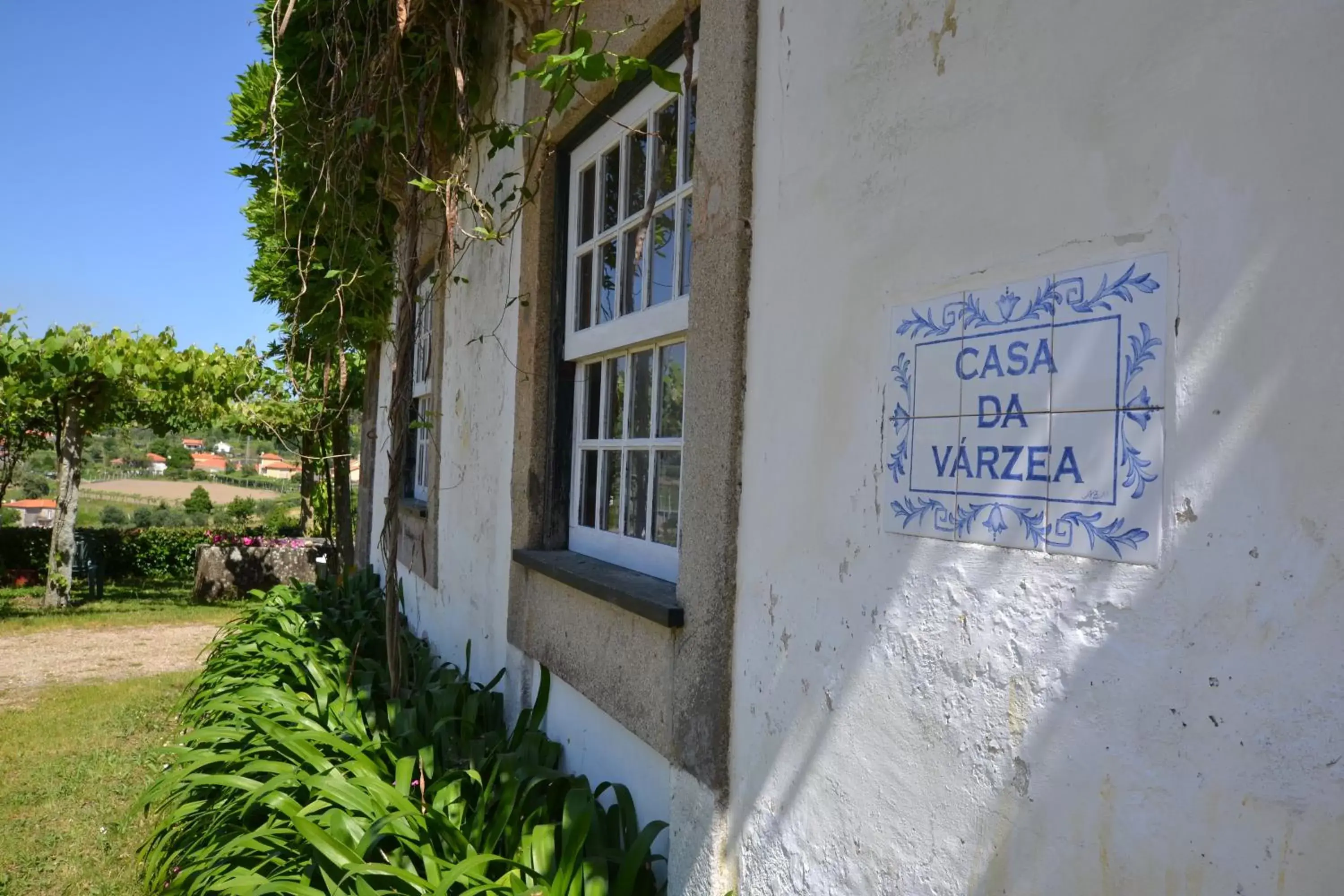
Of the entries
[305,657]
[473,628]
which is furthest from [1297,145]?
[305,657]

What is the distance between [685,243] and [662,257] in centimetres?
17

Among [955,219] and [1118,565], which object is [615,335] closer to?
[955,219]

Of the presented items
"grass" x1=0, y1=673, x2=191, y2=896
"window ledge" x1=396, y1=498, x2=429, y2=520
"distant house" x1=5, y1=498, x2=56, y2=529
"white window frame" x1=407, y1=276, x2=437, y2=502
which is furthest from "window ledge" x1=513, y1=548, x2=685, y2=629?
"distant house" x1=5, y1=498, x2=56, y2=529

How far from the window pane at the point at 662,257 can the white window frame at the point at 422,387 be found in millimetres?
3070

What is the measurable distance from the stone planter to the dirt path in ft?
7.76

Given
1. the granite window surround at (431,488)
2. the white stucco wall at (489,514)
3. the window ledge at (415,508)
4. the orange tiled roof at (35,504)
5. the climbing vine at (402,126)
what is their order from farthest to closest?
the orange tiled roof at (35,504)
the window ledge at (415,508)
the granite window surround at (431,488)
the climbing vine at (402,126)
the white stucco wall at (489,514)

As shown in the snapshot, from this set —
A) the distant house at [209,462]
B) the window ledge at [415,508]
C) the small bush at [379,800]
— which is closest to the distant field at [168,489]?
the distant house at [209,462]

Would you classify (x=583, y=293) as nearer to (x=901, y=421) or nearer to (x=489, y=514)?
(x=489, y=514)

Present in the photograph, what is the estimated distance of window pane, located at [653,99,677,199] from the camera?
2.87m

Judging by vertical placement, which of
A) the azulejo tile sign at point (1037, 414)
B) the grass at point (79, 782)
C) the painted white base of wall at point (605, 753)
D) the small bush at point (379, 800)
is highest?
the azulejo tile sign at point (1037, 414)

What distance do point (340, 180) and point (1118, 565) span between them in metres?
4.85

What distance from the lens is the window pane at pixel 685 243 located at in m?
2.74

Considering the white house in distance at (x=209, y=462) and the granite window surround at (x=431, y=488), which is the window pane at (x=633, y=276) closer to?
the granite window surround at (x=431, y=488)

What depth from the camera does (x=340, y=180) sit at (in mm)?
5164
